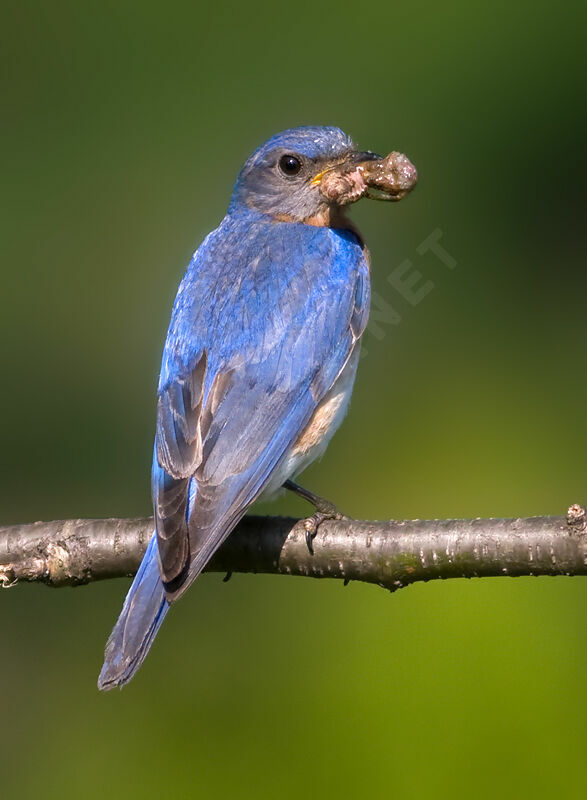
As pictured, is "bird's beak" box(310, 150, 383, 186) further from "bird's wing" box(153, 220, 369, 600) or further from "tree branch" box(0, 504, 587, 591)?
"tree branch" box(0, 504, 587, 591)

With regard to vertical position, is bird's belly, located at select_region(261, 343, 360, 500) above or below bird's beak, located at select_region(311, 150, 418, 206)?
below

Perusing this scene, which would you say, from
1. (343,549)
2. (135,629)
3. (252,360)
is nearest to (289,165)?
(252,360)

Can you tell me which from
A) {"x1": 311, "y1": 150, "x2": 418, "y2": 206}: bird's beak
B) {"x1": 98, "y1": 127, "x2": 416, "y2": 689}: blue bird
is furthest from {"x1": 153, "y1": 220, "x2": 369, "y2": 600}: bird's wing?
{"x1": 311, "y1": 150, "x2": 418, "y2": 206}: bird's beak

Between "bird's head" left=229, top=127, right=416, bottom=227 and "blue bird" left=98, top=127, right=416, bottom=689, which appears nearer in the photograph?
"blue bird" left=98, top=127, right=416, bottom=689

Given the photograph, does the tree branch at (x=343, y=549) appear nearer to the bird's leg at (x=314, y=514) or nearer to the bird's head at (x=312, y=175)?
the bird's leg at (x=314, y=514)

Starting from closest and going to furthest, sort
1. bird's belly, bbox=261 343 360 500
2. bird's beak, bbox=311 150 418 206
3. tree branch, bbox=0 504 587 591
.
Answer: tree branch, bbox=0 504 587 591 → bird's belly, bbox=261 343 360 500 → bird's beak, bbox=311 150 418 206

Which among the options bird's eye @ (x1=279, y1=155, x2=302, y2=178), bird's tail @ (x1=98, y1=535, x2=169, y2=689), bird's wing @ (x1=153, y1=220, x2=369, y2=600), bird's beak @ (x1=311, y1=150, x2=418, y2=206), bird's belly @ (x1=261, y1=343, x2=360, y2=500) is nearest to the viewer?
bird's tail @ (x1=98, y1=535, x2=169, y2=689)

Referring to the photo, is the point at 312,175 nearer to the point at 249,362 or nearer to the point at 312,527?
the point at 249,362
